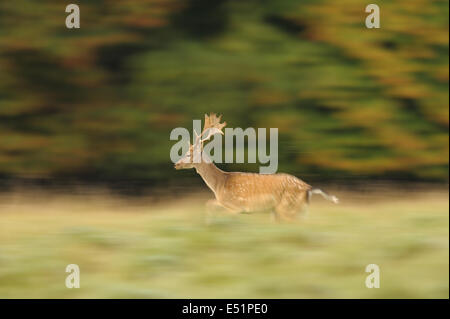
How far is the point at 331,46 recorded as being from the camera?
7.11 m

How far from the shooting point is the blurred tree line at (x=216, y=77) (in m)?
7.04

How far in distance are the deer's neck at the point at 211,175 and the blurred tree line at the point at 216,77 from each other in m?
0.96

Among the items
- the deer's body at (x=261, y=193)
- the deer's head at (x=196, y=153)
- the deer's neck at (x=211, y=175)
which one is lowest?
the deer's body at (x=261, y=193)

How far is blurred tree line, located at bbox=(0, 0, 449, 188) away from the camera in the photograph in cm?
704

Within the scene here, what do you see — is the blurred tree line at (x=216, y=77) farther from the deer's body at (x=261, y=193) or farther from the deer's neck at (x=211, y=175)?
the deer's body at (x=261, y=193)

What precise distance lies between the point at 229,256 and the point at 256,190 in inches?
44.3

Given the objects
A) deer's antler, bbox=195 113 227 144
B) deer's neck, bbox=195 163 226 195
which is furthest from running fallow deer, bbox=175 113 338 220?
deer's antler, bbox=195 113 227 144

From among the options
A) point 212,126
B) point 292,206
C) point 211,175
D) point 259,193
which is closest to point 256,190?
point 259,193

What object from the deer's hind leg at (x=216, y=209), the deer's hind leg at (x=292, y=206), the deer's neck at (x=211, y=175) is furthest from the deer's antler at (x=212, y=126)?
the deer's hind leg at (x=292, y=206)

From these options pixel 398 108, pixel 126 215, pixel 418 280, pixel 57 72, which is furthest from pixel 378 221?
pixel 57 72

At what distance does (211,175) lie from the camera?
6.34 metres

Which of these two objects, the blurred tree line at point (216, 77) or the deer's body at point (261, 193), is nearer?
the deer's body at point (261, 193)

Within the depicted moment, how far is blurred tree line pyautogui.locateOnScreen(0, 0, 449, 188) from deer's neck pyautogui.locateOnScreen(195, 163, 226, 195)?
96cm

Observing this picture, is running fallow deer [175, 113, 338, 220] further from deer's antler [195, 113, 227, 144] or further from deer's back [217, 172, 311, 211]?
deer's antler [195, 113, 227, 144]
